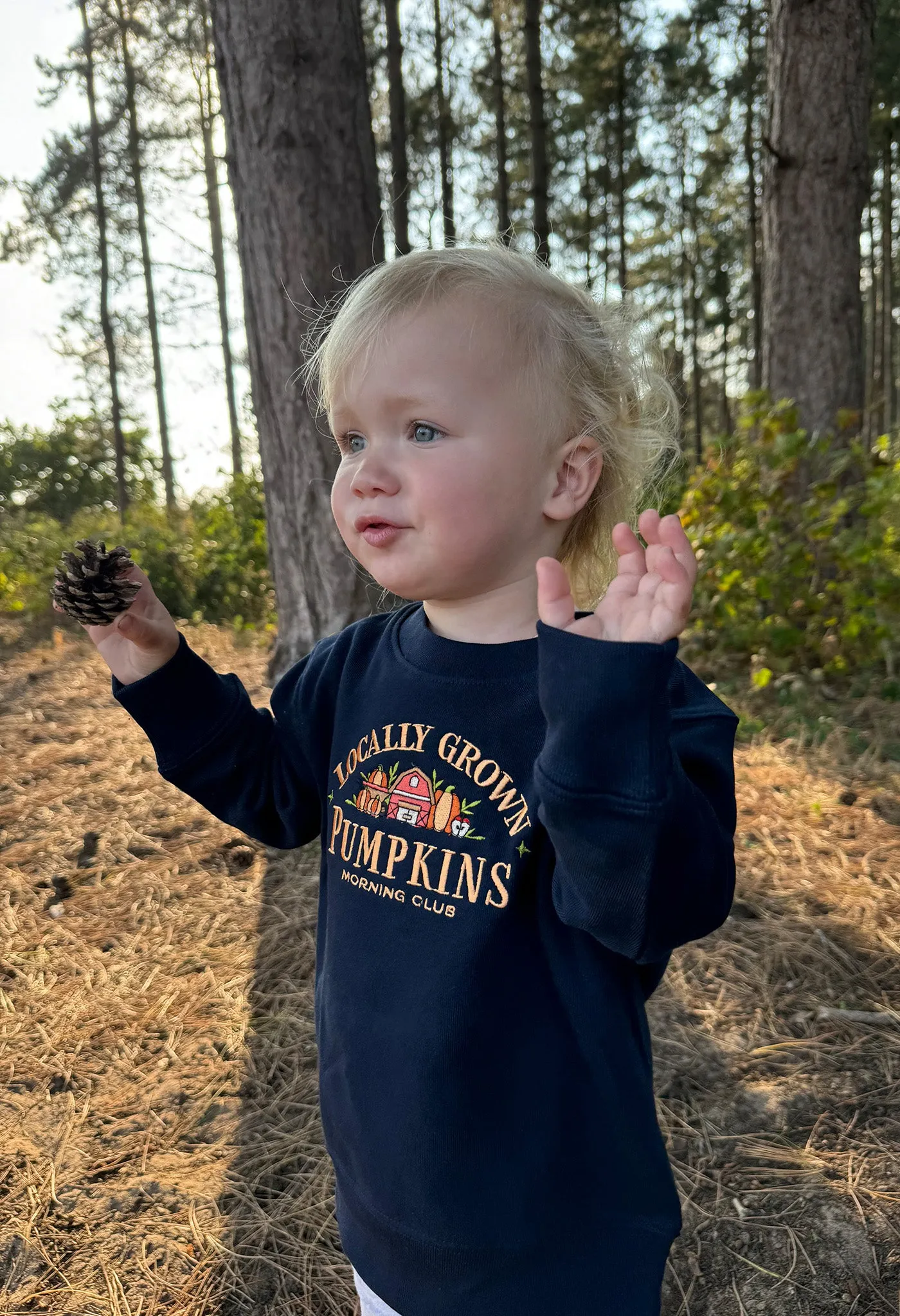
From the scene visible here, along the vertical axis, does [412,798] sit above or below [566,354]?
below

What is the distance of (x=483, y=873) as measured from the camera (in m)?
1.07

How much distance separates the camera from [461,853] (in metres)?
1.09

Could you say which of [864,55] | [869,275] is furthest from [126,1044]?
[869,275]

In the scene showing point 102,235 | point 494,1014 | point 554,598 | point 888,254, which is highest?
point 888,254

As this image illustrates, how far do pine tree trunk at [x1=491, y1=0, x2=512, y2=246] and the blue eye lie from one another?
12.9m

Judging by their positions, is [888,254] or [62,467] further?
[62,467]

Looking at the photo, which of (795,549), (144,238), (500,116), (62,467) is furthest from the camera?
(62,467)

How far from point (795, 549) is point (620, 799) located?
445 centimetres

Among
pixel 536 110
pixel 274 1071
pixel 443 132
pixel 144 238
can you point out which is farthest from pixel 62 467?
pixel 274 1071

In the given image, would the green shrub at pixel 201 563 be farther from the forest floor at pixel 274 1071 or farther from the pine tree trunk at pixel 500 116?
the pine tree trunk at pixel 500 116

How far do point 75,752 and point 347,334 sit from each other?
4.14 metres

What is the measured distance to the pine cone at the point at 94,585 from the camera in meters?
1.23

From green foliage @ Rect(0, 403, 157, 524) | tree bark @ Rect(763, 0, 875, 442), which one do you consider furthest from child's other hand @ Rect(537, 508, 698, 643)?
green foliage @ Rect(0, 403, 157, 524)

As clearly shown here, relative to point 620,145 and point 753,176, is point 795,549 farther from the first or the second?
point 753,176
